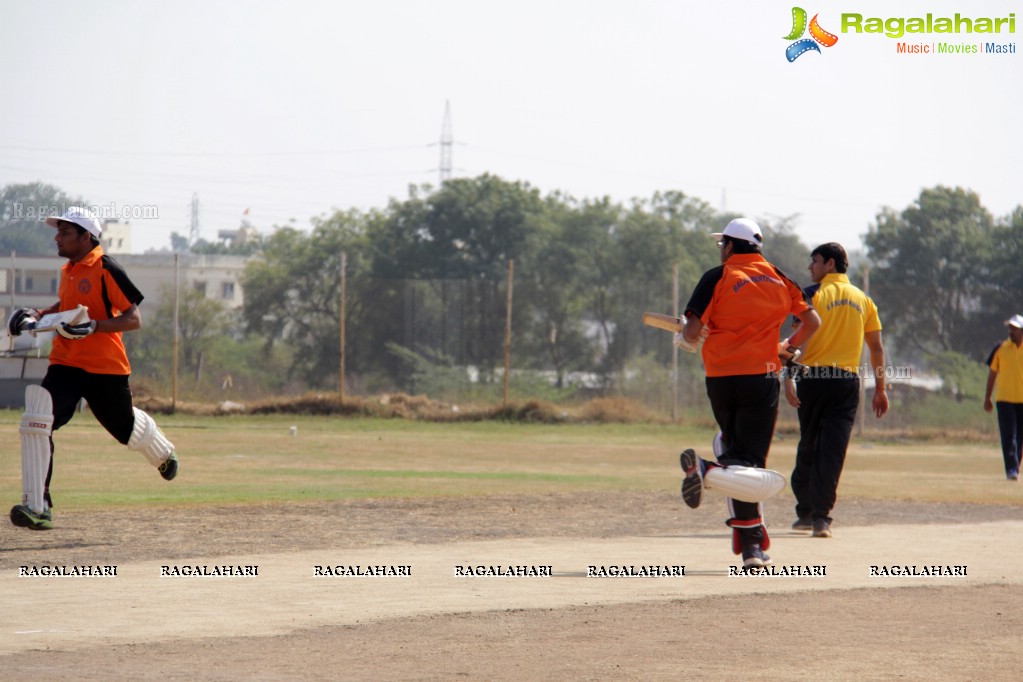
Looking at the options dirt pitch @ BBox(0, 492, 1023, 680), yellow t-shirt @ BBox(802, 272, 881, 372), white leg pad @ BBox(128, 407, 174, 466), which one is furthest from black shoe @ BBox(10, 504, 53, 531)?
yellow t-shirt @ BBox(802, 272, 881, 372)

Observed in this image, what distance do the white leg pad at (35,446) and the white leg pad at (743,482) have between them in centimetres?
446

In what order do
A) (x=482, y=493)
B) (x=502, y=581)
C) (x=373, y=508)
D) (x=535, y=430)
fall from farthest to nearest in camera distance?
(x=535, y=430), (x=482, y=493), (x=373, y=508), (x=502, y=581)

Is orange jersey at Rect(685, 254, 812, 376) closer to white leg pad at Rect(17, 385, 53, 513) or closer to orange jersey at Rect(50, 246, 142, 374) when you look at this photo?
orange jersey at Rect(50, 246, 142, 374)

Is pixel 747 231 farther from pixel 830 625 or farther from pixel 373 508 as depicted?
pixel 373 508

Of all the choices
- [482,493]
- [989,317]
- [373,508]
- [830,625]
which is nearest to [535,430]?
[989,317]

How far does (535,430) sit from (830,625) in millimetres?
21907

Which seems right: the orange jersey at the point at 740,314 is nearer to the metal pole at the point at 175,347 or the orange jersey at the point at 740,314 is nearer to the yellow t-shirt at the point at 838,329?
the yellow t-shirt at the point at 838,329

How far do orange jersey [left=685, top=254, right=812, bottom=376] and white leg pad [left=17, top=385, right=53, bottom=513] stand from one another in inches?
174

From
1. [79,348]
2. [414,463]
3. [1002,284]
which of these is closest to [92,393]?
[79,348]

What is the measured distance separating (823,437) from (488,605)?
4.21 m

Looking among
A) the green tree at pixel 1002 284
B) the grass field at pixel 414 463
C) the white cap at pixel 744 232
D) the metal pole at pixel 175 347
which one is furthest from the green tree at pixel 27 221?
the green tree at pixel 1002 284

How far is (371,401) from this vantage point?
101 ft

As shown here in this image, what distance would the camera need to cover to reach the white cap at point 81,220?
9.50m

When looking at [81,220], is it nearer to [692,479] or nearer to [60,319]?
[60,319]
